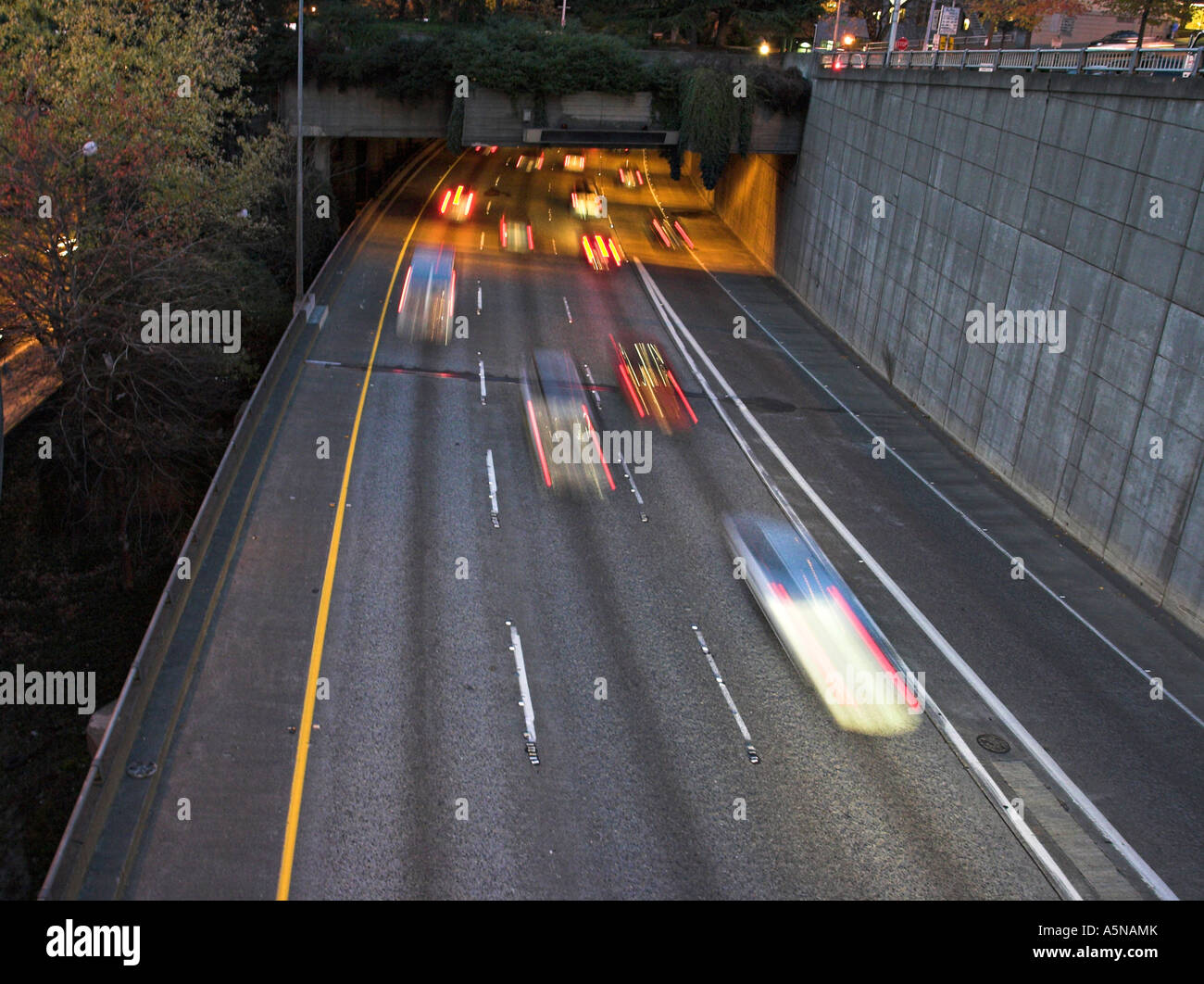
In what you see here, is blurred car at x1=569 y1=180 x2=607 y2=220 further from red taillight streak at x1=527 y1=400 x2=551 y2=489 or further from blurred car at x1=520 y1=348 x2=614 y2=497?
red taillight streak at x1=527 y1=400 x2=551 y2=489

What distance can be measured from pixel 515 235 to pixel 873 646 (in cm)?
3256

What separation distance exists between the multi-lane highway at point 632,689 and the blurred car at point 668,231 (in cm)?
2197

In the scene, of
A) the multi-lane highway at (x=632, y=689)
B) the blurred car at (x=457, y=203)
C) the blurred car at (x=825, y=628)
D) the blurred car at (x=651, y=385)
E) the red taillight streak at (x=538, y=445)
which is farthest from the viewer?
the blurred car at (x=457, y=203)

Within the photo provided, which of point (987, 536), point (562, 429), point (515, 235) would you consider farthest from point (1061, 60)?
point (515, 235)

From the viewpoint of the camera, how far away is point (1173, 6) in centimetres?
3017

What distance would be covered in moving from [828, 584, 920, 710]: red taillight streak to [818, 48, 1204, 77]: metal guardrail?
37.4 ft

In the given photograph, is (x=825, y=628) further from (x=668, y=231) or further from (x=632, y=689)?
(x=668, y=231)

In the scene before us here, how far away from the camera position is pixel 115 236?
22.0 metres

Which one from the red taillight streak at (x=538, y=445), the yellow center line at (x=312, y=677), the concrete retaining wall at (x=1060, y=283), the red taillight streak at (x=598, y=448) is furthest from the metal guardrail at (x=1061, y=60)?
the yellow center line at (x=312, y=677)

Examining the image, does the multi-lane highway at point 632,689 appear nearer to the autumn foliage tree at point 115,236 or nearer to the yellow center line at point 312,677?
the yellow center line at point 312,677

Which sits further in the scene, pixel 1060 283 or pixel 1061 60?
pixel 1061 60

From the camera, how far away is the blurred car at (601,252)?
42.1m

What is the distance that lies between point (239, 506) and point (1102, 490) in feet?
56.1

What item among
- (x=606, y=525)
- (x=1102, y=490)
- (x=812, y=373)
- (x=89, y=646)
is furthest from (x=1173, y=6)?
(x=89, y=646)
